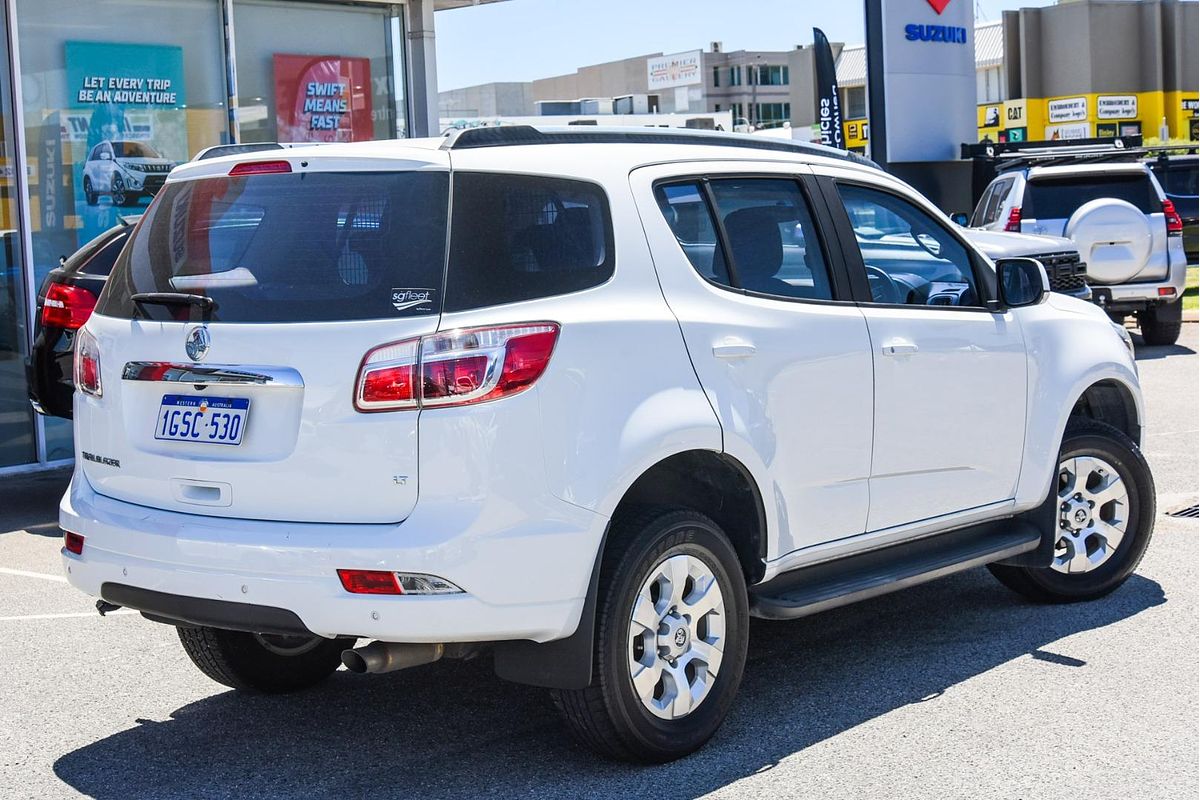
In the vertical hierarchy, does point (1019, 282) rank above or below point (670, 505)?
above

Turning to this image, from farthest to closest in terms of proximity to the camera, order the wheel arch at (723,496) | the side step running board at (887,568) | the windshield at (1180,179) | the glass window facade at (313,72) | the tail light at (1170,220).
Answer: the windshield at (1180,179), the tail light at (1170,220), the glass window facade at (313,72), the side step running board at (887,568), the wheel arch at (723,496)

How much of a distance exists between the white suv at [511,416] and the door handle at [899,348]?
25 mm

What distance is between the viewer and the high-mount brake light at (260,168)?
443cm

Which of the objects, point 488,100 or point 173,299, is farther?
point 488,100

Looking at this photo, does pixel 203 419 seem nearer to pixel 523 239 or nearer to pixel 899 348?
pixel 523 239

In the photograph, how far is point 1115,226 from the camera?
15.1 metres

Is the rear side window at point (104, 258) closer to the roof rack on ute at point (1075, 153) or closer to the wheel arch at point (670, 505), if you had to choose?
the wheel arch at point (670, 505)

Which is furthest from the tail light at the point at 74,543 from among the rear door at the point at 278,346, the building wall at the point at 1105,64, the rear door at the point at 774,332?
the building wall at the point at 1105,64

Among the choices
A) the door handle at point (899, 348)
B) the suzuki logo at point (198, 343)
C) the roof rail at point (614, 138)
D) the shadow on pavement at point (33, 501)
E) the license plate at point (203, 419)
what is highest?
the roof rail at point (614, 138)

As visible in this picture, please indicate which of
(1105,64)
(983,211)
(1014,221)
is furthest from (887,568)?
(1105,64)

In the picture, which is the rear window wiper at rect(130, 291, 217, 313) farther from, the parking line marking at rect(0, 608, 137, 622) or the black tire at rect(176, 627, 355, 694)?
the parking line marking at rect(0, 608, 137, 622)

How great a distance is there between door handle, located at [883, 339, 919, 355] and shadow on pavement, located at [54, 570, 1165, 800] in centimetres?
117

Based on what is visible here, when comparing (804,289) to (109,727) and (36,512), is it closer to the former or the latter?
(109,727)

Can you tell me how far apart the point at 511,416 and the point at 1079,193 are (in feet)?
42.8
